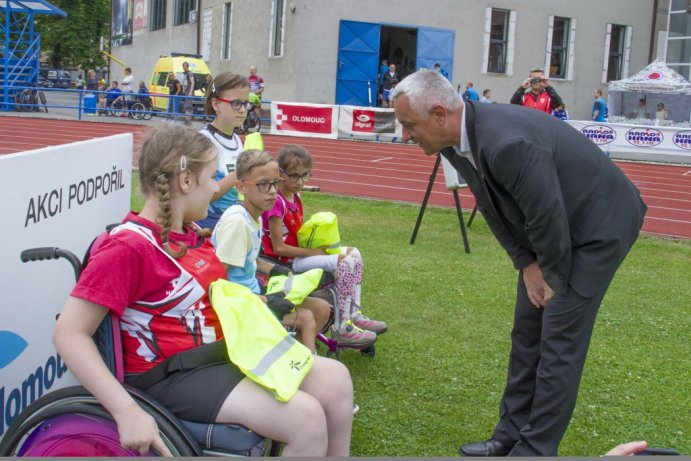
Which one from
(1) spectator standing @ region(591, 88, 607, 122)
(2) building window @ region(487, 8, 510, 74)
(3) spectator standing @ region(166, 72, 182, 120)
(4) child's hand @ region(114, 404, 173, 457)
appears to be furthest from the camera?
(2) building window @ region(487, 8, 510, 74)

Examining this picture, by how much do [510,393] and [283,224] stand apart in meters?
1.63

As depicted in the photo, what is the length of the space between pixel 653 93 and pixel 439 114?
30.5 m

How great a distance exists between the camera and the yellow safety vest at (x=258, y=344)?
2.43 metres

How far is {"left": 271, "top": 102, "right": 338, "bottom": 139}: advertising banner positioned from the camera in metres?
23.7

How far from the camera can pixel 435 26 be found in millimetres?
30062

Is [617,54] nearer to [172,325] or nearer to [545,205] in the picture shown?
[545,205]

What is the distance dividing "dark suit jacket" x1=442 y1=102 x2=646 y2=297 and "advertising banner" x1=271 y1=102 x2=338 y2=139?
67.7 ft

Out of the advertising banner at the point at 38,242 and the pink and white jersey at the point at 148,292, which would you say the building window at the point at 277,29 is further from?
the pink and white jersey at the point at 148,292

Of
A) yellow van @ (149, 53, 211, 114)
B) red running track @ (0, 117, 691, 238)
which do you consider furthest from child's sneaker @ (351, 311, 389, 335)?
yellow van @ (149, 53, 211, 114)

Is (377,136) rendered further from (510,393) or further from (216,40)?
(510,393)

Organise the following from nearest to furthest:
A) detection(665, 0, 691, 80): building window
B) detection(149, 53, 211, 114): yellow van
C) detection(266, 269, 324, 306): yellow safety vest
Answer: detection(266, 269, 324, 306): yellow safety vest → detection(149, 53, 211, 114): yellow van → detection(665, 0, 691, 80): building window

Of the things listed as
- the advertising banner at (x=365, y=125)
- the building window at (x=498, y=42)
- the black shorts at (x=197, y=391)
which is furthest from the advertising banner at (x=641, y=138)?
the black shorts at (x=197, y=391)

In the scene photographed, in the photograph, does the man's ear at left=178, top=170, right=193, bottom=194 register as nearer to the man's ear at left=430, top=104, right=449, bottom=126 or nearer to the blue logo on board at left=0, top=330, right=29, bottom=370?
the blue logo on board at left=0, top=330, right=29, bottom=370

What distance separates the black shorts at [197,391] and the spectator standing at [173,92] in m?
23.2
